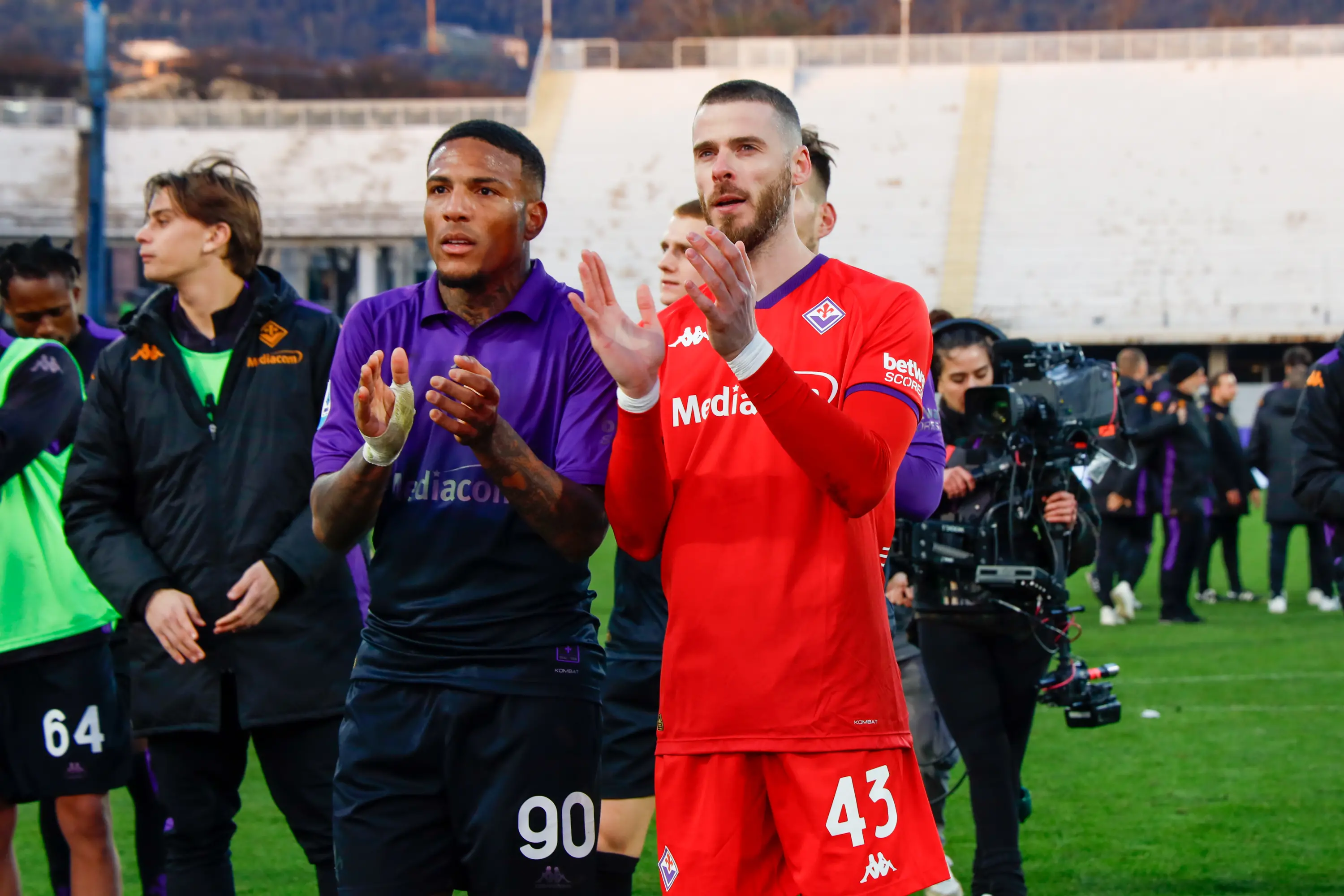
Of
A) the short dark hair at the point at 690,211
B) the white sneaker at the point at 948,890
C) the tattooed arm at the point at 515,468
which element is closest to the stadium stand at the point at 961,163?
the short dark hair at the point at 690,211

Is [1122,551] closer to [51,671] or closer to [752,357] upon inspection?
[51,671]

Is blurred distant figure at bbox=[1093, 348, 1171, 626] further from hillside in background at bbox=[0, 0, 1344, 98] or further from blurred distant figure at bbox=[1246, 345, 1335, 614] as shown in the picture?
hillside in background at bbox=[0, 0, 1344, 98]

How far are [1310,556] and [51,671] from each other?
12.3 meters

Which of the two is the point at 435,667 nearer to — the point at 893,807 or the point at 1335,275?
the point at 893,807

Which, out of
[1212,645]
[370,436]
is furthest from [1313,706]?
[370,436]

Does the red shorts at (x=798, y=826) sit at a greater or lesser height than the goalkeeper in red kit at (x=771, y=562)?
lesser

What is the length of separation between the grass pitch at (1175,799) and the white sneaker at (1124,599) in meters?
1.87

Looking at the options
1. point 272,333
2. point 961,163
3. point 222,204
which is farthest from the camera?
point 961,163

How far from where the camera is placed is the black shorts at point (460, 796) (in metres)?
3.54

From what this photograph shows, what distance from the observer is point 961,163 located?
4200 centimetres

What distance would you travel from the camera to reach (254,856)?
270 inches

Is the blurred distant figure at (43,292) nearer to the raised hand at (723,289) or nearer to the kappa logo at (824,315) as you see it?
the kappa logo at (824,315)

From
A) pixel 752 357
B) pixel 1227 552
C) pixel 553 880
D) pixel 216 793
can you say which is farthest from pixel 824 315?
pixel 1227 552

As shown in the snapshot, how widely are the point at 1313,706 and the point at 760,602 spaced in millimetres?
7535
